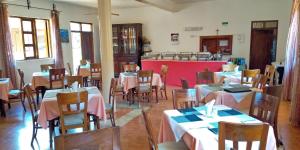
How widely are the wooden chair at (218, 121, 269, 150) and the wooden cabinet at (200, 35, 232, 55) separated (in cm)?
745

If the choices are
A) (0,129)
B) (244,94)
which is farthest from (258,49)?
(0,129)

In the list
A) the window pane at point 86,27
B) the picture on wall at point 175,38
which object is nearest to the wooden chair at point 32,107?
the window pane at point 86,27

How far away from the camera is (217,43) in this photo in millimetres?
8734

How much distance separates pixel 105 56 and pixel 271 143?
3600mm

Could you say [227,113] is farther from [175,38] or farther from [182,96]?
[175,38]

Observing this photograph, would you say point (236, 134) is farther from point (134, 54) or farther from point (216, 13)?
point (134, 54)

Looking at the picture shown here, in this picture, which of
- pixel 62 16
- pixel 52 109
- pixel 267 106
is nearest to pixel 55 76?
pixel 52 109

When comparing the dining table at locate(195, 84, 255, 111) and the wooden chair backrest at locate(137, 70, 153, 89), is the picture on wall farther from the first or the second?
the dining table at locate(195, 84, 255, 111)

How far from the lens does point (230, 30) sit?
837 cm

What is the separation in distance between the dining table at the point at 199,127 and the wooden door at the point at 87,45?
7678 mm

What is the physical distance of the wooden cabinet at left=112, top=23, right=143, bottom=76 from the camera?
966 cm

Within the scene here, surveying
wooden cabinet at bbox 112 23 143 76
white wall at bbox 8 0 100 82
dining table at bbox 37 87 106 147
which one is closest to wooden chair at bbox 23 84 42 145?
dining table at bbox 37 87 106 147

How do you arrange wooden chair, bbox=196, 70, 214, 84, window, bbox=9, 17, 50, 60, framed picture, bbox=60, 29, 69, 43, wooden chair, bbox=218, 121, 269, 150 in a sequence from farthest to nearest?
framed picture, bbox=60, 29, 69, 43 → window, bbox=9, 17, 50, 60 → wooden chair, bbox=196, 70, 214, 84 → wooden chair, bbox=218, 121, 269, 150

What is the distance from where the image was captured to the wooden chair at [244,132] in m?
1.52
